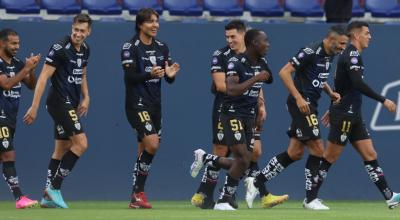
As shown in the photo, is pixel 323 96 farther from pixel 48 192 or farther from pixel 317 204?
pixel 48 192

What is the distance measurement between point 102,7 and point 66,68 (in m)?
3.90

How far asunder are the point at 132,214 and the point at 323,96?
4951 millimetres

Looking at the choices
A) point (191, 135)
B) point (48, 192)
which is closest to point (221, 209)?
point (48, 192)

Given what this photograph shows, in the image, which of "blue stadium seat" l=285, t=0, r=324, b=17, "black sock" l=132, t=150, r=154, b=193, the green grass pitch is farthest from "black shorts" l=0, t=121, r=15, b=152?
"blue stadium seat" l=285, t=0, r=324, b=17

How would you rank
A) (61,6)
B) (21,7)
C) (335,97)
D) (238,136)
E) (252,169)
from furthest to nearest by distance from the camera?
(61,6), (21,7), (252,169), (335,97), (238,136)

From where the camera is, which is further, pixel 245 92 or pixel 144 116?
pixel 144 116

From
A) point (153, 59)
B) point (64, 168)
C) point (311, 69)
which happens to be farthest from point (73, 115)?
point (311, 69)

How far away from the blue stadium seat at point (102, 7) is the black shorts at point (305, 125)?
471cm

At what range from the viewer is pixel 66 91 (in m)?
14.0

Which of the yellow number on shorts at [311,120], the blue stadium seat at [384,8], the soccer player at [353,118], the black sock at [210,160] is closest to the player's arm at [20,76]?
the black sock at [210,160]

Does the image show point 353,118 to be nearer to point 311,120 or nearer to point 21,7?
point 311,120

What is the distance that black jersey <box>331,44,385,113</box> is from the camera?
13609mm

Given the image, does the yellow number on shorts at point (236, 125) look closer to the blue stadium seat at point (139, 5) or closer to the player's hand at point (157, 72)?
the player's hand at point (157, 72)

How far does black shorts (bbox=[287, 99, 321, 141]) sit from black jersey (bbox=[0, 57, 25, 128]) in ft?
11.2
